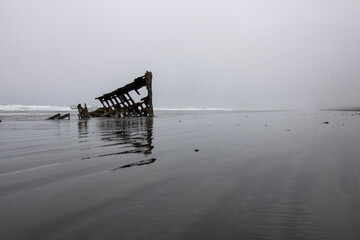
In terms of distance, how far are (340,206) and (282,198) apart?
41 cm

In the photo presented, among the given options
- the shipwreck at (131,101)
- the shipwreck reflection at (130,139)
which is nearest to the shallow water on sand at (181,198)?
the shipwreck reflection at (130,139)

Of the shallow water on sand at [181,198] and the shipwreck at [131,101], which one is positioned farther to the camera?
the shipwreck at [131,101]

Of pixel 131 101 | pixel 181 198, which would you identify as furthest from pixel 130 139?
pixel 131 101

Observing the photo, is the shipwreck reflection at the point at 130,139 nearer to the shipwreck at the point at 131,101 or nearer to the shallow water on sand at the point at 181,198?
the shallow water on sand at the point at 181,198

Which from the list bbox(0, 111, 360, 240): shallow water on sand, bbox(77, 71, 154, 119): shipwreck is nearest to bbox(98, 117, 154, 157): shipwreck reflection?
bbox(0, 111, 360, 240): shallow water on sand

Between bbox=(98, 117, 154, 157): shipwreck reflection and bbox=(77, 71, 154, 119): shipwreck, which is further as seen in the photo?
bbox=(77, 71, 154, 119): shipwreck

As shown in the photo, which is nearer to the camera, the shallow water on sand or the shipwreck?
the shallow water on sand

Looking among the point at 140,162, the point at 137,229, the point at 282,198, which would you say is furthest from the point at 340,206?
the point at 140,162

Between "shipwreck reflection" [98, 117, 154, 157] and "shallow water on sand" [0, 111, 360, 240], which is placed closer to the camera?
"shallow water on sand" [0, 111, 360, 240]

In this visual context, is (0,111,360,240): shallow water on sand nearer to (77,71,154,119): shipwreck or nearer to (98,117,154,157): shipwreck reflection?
(98,117,154,157): shipwreck reflection

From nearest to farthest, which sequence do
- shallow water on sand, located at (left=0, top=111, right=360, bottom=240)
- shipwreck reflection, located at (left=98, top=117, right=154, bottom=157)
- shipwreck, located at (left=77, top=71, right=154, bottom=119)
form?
1. shallow water on sand, located at (left=0, top=111, right=360, bottom=240)
2. shipwreck reflection, located at (left=98, top=117, right=154, bottom=157)
3. shipwreck, located at (left=77, top=71, right=154, bottom=119)

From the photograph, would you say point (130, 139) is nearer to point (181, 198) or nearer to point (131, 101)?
point (181, 198)

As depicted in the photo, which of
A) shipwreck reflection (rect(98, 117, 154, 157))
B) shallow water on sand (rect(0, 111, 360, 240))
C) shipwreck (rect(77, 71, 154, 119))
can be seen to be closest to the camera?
shallow water on sand (rect(0, 111, 360, 240))

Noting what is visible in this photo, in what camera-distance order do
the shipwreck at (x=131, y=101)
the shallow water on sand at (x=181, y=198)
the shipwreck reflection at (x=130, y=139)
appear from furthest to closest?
the shipwreck at (x=131, y=101) → the shipwreck reflection at (x=130, y=139) → the shallow water on sand at (x=181, y=198)
